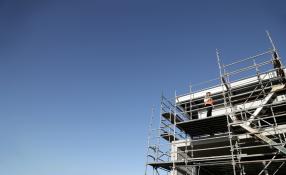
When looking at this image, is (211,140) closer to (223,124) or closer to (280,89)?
(223,124)

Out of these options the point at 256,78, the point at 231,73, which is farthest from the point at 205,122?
the point at 256,78

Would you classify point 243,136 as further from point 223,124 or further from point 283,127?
point 283,127

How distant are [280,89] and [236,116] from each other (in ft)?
8.07

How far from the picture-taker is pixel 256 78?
12.7 m

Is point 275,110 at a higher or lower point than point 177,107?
lower

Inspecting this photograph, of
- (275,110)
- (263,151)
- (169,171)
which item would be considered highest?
(275,110)

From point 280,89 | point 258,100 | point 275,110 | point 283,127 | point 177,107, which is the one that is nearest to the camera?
point 283,127

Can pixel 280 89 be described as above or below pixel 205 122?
above

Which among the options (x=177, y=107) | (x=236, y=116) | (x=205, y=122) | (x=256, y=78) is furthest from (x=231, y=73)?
(x=177, y=107)

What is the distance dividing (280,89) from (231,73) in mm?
2576

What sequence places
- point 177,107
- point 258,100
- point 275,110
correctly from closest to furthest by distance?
point 275,110, point 258,100, point 177,107

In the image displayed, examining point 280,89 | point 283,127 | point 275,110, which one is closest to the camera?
point 283,127

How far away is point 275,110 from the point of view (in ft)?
38.7

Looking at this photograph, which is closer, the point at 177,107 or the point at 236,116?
the point at 236,116
